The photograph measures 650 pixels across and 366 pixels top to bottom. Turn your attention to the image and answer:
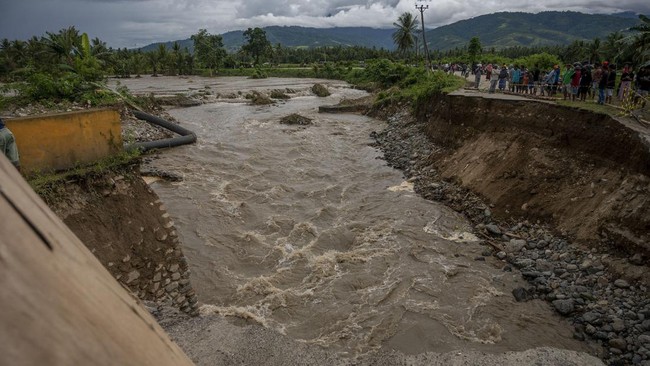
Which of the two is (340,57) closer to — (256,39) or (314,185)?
(256,39)

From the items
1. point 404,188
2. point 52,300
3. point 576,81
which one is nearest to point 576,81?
point 576,81

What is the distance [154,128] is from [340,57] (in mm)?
83999

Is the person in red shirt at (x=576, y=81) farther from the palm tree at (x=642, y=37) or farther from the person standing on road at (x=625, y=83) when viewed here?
the palm tree at (x=642, y=37)

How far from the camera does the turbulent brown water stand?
8.47m

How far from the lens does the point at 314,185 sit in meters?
18.0

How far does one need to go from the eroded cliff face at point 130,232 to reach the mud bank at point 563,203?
26.6 feet

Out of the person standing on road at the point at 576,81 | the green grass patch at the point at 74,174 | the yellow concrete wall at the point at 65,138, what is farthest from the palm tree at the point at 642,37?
the yellow concrete wall at the point at 65,138

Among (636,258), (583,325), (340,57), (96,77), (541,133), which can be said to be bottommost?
(583,325)

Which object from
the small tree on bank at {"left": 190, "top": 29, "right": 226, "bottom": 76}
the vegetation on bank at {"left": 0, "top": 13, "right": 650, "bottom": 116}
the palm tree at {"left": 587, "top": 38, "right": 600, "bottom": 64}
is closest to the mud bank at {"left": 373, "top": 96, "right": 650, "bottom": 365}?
the vegetation on bank at {"left": 0, "top": 13, "right": 650, "bottom": 116}

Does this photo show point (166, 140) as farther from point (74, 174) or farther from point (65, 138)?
point (74, 174)

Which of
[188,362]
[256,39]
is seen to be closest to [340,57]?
[256,39]

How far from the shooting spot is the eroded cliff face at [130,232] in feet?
22.8

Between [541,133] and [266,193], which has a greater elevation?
[541,133]

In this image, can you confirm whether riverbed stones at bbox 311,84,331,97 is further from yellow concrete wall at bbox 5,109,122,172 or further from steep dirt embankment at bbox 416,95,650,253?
yellow concrete wall at bbox 5,109,122,172
